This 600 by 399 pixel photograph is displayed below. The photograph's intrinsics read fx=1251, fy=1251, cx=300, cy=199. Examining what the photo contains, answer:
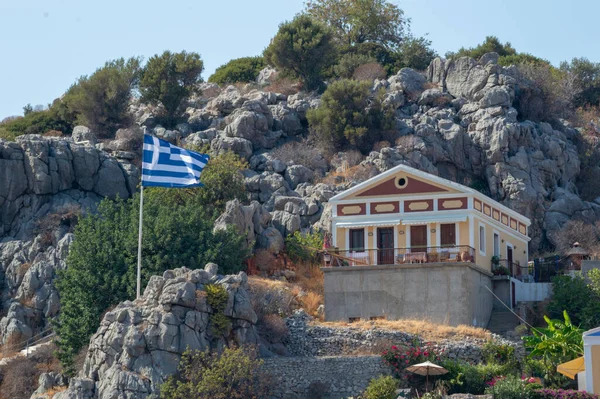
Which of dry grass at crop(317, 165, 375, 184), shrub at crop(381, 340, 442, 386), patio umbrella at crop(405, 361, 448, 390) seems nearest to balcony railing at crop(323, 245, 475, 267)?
shrub at crop(381, 340, 442, 386)

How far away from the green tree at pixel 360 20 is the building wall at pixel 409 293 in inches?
1932

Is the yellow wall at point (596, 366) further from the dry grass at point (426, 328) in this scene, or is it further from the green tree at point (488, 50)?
the green tree at point (488, 50)

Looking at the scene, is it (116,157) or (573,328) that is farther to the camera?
(116,157)

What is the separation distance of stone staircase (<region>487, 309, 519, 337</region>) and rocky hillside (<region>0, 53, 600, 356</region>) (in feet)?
40.6

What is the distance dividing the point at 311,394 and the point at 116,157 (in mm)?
33068

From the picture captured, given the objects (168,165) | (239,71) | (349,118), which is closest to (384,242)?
(168,165)

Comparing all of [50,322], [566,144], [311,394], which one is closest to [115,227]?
[50,322]

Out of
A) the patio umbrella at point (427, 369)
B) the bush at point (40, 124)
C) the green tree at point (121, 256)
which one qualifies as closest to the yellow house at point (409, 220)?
the green tree at point (121, 256)

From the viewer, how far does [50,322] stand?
199ft

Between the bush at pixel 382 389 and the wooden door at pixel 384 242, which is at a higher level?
the wooden door at pixel 384 242

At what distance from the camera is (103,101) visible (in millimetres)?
91125

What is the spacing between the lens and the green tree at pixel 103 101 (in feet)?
297

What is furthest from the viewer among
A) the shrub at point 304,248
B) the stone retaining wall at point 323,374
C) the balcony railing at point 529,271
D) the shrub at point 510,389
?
the shrub at point 304,248

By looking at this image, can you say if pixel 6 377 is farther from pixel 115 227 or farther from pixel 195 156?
pixel 195 156
